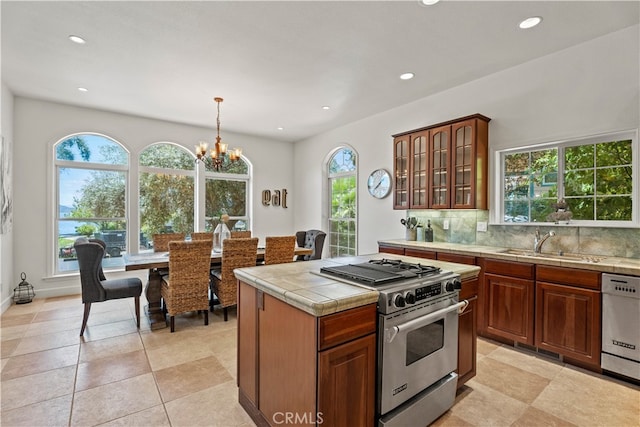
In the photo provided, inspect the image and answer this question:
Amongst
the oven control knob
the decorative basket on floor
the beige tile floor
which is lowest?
the beige tile floor

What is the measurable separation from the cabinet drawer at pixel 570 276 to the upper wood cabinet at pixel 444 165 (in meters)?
1.00

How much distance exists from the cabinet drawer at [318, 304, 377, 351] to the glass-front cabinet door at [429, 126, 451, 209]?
2.59 metres

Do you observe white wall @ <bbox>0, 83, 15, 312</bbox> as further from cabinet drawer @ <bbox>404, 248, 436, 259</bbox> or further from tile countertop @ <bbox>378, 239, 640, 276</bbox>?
tile countertop @ <bbox>378, 239, 640, 276</bbox>

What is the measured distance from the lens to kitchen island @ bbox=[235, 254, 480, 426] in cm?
136

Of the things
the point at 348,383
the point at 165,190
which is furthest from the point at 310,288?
the point at 165,190

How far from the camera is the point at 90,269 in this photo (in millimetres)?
3064

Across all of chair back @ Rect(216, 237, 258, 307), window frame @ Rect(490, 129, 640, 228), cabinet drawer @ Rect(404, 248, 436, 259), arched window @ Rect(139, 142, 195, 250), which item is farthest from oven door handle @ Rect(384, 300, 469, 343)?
arched window @ Rect(139, 142, 195, 250)

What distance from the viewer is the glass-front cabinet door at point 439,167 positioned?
12.2 feet

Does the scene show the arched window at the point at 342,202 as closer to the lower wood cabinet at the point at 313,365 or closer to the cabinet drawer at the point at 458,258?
the cabinet drawer at the point at 458,258

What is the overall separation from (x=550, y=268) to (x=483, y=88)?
2208 millimetres

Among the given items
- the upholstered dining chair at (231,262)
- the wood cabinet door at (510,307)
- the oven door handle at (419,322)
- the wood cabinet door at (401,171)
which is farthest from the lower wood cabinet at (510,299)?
the upholstered dining chair at (231,262)

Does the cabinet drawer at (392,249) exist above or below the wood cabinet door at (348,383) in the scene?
above

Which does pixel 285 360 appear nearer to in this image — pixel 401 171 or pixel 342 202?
pixel 401 171

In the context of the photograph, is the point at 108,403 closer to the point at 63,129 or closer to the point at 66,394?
the point at 66,394
